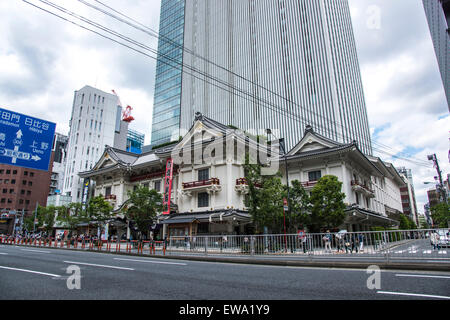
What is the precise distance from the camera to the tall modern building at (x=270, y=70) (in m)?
58.9

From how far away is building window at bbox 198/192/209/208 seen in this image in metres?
29.2

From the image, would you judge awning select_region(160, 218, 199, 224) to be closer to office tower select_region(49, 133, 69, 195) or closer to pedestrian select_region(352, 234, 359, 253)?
pedestrian select_region(352, 234, 359, 253)

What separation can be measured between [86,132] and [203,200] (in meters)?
55.3

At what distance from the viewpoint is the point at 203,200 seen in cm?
2955

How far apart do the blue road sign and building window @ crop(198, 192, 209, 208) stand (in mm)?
17069

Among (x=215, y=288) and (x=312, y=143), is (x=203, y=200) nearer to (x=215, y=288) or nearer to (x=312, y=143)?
(x=312, y=143)

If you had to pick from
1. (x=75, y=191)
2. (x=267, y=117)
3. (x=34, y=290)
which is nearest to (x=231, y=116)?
(x=267, y=117)

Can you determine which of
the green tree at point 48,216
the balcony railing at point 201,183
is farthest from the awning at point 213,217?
the green tree at point 48,216

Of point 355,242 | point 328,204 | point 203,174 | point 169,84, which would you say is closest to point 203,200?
point 203,174

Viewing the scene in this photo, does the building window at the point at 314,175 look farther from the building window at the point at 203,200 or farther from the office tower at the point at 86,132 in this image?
the office tower at the point at 86,132

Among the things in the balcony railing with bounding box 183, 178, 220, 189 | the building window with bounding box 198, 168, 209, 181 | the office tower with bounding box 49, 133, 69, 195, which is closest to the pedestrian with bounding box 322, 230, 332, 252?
the balcony railing with bounding box 183, 178, 220, 189

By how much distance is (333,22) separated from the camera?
2509 inches
